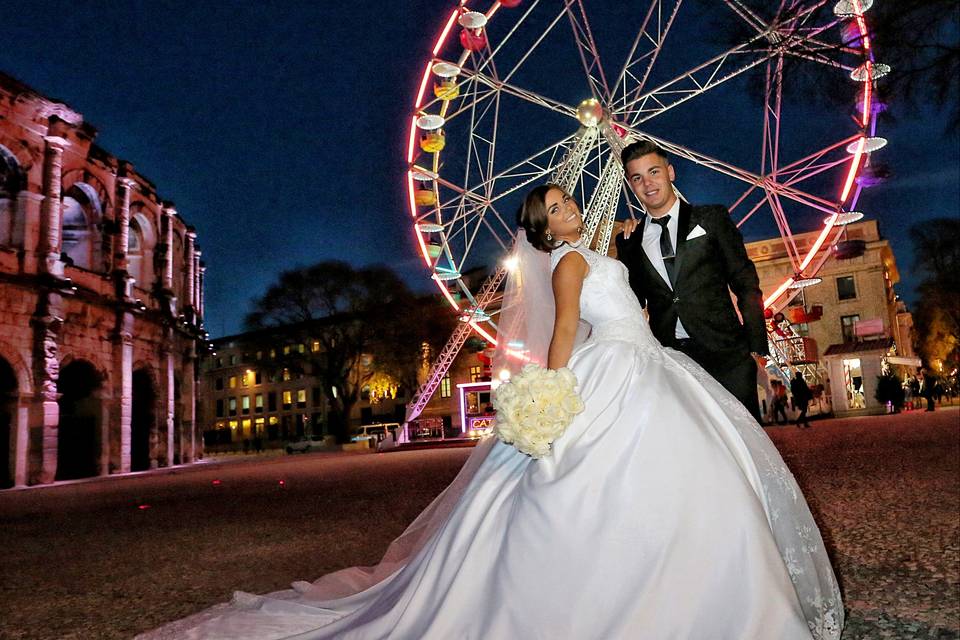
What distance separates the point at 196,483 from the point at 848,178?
1804 centimetres

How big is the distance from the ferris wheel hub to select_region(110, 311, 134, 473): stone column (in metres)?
17.5

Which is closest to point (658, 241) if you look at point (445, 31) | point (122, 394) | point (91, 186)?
point (445, 31)

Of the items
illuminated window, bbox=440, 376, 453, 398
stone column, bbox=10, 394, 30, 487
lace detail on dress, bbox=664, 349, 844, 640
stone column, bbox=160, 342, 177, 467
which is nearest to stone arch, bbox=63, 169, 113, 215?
stone column, bbox=160, 342, 177, 467

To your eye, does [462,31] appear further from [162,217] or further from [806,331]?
[806,331]

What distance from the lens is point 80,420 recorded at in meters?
24.5

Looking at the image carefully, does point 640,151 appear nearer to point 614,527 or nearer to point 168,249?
point 614,527

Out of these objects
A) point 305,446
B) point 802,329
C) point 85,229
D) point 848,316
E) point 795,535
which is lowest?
point 305,446

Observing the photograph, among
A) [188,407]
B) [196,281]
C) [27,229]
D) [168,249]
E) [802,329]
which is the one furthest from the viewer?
[802,329]

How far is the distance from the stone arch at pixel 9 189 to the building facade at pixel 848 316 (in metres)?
35.3

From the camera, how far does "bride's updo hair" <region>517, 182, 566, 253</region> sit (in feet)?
11.8

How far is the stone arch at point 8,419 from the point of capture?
66.1ft

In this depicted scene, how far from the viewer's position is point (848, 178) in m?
18.3

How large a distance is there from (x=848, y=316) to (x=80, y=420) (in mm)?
41232

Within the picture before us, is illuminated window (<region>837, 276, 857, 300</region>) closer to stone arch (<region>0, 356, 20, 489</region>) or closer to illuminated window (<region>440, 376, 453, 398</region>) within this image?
illuminated window (<region>440, 376, 453, 398</region>)
